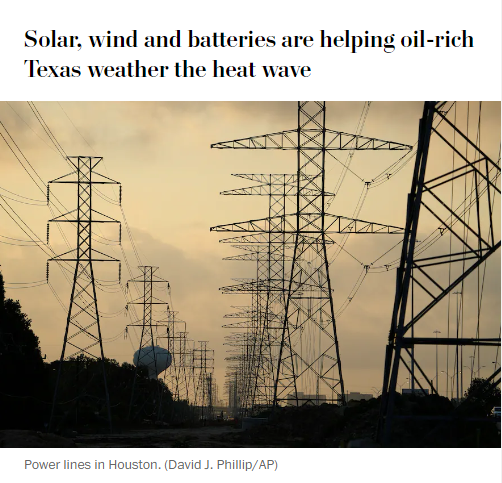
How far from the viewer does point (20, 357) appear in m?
66.4

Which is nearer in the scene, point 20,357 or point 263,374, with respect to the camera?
point 20,357

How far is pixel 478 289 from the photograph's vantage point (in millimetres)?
34938

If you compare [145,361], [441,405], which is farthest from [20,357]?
[145,361]

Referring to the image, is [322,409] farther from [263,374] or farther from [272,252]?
[263,374]

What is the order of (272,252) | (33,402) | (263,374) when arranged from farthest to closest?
(263,374) < (272,252) < (33,402)

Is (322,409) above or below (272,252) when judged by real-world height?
below
